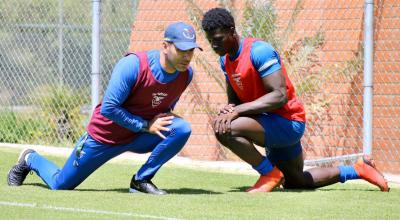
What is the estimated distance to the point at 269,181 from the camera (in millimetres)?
7891

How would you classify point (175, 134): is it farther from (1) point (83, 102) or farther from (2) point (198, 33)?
(1) point (83, 102)

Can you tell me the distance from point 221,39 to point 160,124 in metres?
0.83

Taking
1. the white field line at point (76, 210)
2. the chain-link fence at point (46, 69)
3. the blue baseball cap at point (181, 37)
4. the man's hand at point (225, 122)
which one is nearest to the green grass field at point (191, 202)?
the white field line at point (76, 210)

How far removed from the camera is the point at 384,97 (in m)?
10.8

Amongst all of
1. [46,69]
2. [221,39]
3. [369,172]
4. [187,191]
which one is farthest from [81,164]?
[46,69]

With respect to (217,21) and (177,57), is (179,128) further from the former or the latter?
A: (217,21)

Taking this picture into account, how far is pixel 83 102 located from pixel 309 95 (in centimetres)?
374

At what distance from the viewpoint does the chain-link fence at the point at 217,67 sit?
10.8 metres

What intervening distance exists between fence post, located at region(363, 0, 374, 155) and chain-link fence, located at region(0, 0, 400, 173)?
1064mm

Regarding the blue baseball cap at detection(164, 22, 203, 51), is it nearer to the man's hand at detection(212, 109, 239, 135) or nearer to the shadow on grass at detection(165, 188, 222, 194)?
the man's hand at detection(212, 109, 239, 135)

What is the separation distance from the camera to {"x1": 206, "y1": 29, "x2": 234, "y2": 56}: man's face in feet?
24.3

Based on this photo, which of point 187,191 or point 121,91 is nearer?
point 121,91

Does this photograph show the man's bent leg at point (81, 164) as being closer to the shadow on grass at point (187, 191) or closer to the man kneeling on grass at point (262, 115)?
the shadow on grass at point (187, 191)

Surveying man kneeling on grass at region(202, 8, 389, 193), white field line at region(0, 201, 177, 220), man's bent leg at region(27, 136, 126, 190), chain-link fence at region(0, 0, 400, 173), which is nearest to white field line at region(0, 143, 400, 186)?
chain-link fence at region(0, 0, 400, 173)
